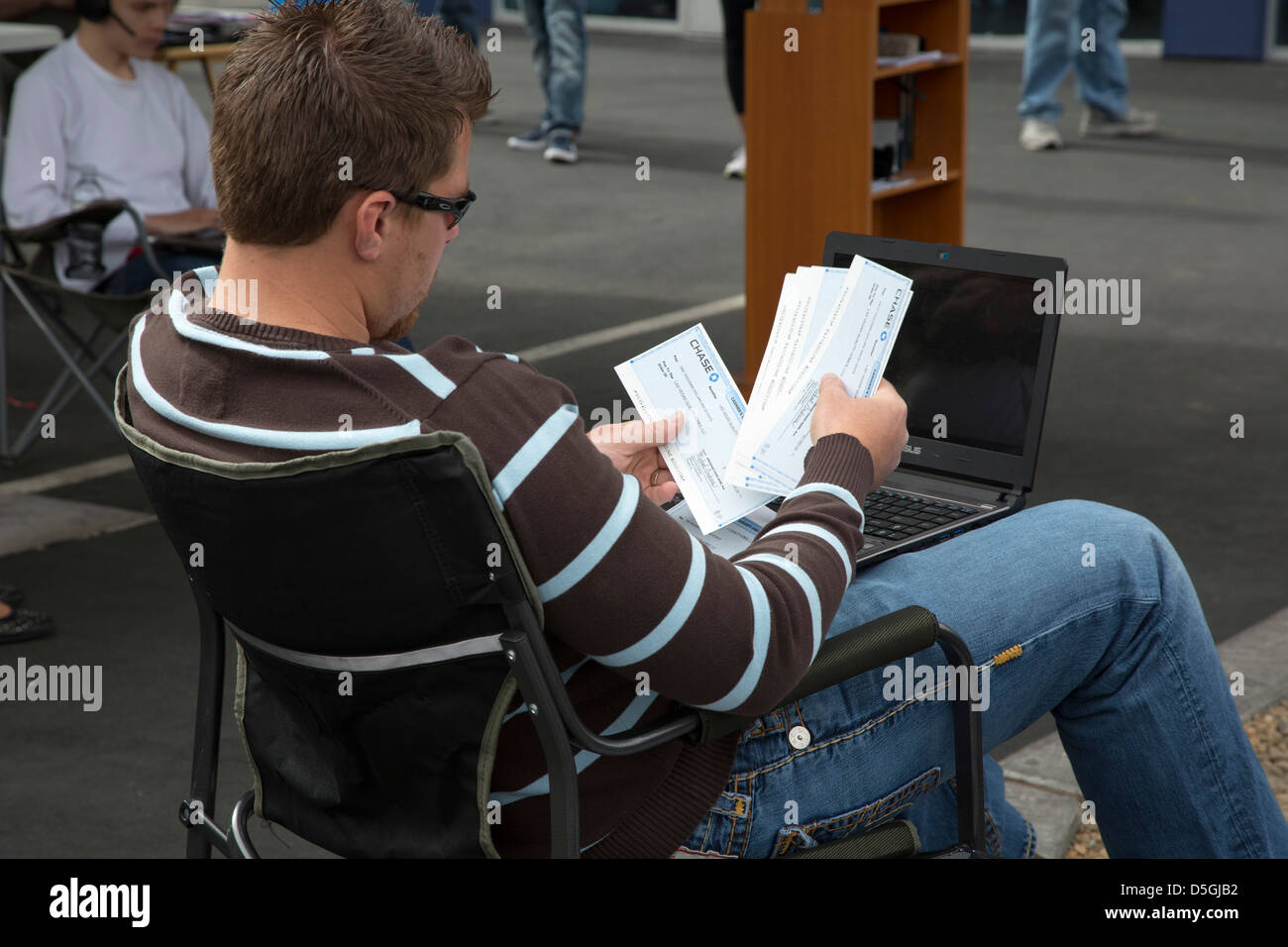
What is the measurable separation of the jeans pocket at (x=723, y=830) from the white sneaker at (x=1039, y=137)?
9.10 m

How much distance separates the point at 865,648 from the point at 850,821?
23cm

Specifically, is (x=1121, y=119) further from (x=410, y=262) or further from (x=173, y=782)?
(x=410, y=262)

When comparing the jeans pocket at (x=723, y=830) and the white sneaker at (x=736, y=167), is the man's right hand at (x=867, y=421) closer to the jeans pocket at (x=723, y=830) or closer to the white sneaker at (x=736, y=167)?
the jeans pocket at (x=723, y=830)

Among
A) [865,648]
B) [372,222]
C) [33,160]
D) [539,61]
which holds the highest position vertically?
[372,222]

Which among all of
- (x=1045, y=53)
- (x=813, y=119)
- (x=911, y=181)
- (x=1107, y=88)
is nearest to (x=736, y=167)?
(x=1045, y=53)

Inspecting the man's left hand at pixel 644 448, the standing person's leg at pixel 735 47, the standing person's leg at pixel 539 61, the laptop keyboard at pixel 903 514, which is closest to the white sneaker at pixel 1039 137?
the standing person's leg at pixel 735 47

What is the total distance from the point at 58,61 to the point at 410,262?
3692 millimetres

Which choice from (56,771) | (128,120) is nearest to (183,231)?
(128,120)

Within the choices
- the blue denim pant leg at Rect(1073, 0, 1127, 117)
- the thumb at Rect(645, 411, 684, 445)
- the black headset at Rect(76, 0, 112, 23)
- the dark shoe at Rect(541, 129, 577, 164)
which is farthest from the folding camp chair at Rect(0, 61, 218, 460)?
the blue denim pant leg at Rect(1073, 0, 1127, 117)

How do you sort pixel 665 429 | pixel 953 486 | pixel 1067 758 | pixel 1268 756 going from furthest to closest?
pixel 1268 756
pixel 1067 758
pixel 953 486
pixel 665 429

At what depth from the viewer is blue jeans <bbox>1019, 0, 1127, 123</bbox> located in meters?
10.0

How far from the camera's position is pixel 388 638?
144 cm

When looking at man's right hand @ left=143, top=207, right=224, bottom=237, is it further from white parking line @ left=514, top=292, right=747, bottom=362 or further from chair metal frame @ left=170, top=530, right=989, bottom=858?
chair metal frame @ left=170, top=530, right=989, bottom=858

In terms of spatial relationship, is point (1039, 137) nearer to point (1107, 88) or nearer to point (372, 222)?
point (1107, 88)
